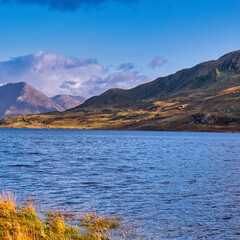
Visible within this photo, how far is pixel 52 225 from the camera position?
16.8m

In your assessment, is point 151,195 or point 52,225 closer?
point 52,225

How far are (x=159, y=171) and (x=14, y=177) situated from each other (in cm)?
1932

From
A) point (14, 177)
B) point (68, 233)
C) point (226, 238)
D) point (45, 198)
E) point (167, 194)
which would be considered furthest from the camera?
point (14, 177)

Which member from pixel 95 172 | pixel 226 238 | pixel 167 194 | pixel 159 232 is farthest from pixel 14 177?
pixel 226 238

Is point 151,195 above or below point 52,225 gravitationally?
below

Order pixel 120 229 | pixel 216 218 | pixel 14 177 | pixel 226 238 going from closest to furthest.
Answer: pixel 226 238, pixel 120 229, pixel 216 218, pixel 14 177

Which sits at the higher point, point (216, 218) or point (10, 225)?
point (10, 225)

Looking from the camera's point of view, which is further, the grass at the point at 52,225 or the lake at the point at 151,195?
the lake at the point at 151,195

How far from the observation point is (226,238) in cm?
1617

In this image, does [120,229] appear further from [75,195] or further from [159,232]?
[75,195]

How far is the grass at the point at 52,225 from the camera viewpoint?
14461mm

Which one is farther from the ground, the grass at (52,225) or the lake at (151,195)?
the grass at (52,225)

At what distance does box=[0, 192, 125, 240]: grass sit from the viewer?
14.5 meters

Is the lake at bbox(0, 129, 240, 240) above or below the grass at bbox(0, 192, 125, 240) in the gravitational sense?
Answer: below
